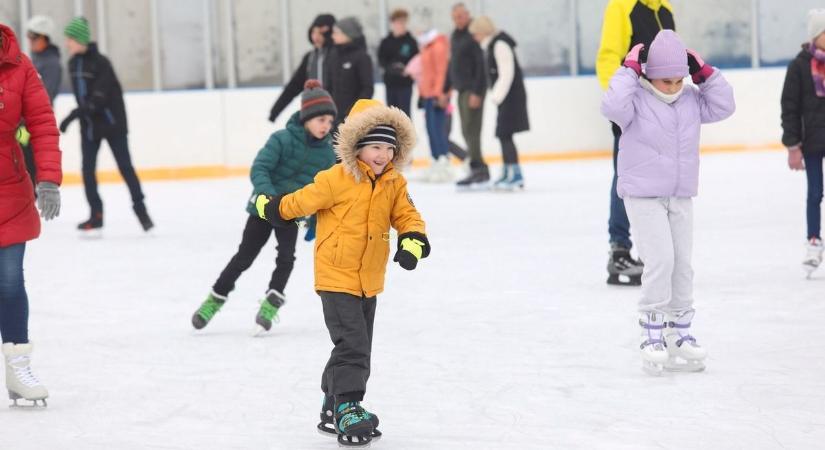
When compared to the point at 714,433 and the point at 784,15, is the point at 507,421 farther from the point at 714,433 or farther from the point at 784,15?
the point at 784,15

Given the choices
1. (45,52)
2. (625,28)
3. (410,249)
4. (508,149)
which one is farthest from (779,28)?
(410,249)

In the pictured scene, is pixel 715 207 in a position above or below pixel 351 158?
below

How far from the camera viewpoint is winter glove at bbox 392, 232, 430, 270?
14.9 ft

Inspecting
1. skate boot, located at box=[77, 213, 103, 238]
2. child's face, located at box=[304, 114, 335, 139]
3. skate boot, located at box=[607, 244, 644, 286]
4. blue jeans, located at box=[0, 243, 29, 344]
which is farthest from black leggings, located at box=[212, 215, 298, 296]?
skate boot, located at box=[77, 213, 103, 238]

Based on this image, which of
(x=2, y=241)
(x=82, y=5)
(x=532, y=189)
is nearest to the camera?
(x=2, y=241)

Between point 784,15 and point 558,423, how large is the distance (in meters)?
16.0

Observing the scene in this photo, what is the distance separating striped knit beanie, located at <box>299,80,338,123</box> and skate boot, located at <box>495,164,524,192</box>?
801cm

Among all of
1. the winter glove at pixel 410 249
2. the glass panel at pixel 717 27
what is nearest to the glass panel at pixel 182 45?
Answer: the glass panel at pixel 717 27

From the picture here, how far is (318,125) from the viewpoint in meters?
6.43

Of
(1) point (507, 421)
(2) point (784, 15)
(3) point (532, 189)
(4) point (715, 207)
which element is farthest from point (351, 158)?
(2) point (784, 15)

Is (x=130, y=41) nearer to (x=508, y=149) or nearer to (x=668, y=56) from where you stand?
(x=508, y=149)

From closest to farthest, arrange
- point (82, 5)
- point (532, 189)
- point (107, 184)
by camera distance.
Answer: point (532, 189)
point (107, 184)
point (82, 5)

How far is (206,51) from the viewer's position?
62.9 ft

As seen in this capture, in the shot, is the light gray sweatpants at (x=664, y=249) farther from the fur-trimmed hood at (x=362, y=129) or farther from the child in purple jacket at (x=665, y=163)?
the fur-trimmed hood at (x=362, y=129)
